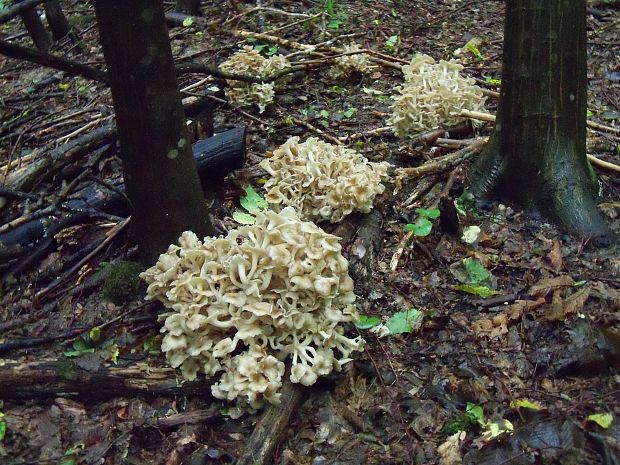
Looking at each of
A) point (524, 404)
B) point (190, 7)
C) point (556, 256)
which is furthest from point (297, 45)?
point (524, 404)

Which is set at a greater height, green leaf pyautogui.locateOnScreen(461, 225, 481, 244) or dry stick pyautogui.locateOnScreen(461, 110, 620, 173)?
dry stick pyautogui.locateOnScreen(461, 110, 620, 173)

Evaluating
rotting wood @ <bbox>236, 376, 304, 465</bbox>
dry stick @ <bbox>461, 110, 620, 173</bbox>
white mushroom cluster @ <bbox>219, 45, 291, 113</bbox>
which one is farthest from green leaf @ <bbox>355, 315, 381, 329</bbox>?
white mushroom cluster @ <bbox>219, 45, 291, 113</bbox>

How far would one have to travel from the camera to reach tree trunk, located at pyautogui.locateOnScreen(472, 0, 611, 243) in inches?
158

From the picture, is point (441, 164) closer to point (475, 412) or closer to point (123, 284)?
point (475, 412)

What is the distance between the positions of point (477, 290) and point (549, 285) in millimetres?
494

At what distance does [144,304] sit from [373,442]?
1.84 meters

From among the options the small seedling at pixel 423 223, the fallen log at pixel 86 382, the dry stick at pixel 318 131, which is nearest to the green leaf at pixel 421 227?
the small seedling at pixel 423 223

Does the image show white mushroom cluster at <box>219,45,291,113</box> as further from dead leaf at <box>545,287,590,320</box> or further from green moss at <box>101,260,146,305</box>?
dead leaf at <box>545,287,590,320</box>

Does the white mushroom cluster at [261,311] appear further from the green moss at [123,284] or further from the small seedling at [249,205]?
the small seedling at [249,205]

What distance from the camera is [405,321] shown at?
3736 millimetres

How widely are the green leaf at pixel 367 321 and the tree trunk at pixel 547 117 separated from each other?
5.94 feet

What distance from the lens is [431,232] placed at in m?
4.52

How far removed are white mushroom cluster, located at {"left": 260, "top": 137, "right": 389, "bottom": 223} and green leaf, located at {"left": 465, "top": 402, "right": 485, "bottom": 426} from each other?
75.0 inches

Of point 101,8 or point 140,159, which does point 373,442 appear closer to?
point 140,159
